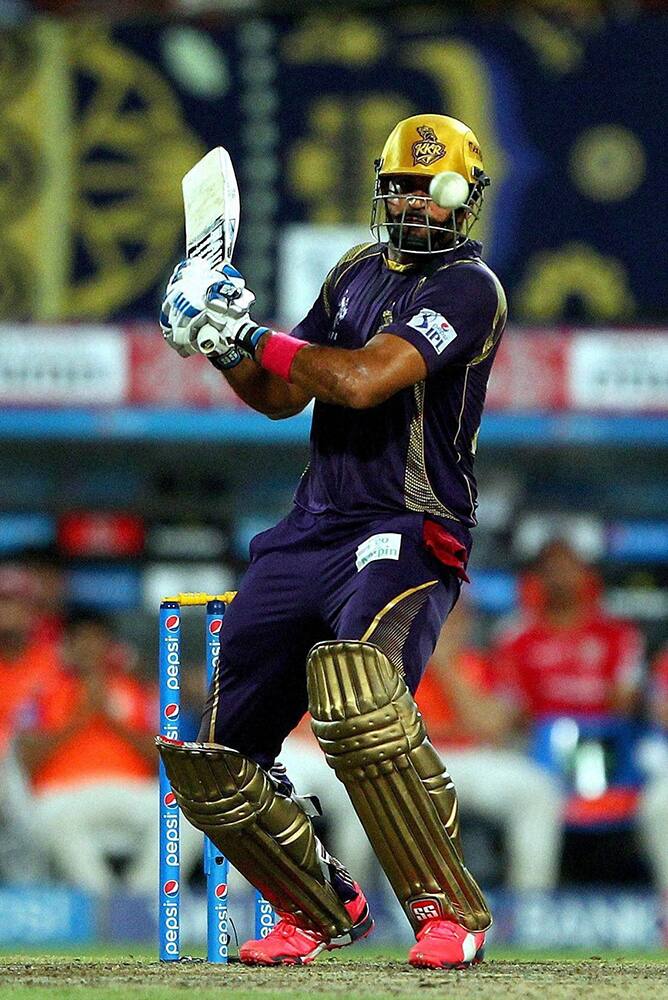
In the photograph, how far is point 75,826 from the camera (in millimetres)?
7934

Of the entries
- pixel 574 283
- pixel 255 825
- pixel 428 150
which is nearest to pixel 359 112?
pixel 574 283

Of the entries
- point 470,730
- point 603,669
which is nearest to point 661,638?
point 603,669

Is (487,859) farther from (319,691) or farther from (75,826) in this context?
(319,691)

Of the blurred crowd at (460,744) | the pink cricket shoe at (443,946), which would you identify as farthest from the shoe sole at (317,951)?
the blurred crowd at (460,744)

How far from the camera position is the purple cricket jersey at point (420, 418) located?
380cm

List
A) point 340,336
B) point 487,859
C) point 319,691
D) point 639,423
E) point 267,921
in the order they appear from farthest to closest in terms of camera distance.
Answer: point 639,423 < point 487,859 < point 267,921 < point 340,336 < point 319,691

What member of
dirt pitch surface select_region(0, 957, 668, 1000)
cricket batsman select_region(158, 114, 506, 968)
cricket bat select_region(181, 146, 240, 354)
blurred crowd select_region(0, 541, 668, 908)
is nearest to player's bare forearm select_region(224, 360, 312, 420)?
cricket batsman select_region(158, 114, 506, 968)

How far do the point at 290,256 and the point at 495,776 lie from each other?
2470mm

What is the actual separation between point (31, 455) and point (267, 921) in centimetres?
479

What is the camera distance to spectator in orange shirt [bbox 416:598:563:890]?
26.0 ft

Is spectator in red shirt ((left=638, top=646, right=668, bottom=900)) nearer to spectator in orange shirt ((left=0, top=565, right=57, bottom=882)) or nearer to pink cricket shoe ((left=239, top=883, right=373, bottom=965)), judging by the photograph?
spectator in orange shirt ((left=0, top=565, right=57, bottom=882))

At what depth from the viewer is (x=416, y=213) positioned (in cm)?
393

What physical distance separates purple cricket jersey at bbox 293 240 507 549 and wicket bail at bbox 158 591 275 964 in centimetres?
45

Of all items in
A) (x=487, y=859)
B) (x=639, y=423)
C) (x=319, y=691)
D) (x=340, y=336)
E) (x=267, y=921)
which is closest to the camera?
(x=319, y=691)
